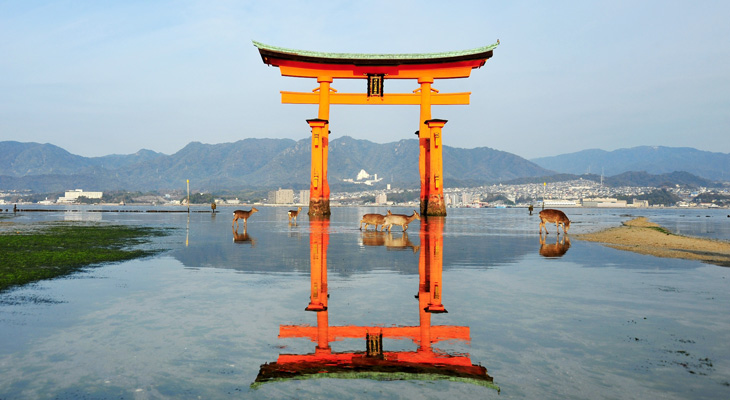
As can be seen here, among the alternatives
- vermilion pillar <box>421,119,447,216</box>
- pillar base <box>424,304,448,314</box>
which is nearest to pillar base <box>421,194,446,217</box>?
vermilion pillar <box>421,119,447,216</box>

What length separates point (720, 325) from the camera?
6.62 metres

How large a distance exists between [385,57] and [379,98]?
12.6 ft

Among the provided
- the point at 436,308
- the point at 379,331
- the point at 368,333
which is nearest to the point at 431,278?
the point at 436,308

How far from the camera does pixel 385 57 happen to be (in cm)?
3950

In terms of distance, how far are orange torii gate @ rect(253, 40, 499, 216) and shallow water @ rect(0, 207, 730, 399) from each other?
29480 millimetres

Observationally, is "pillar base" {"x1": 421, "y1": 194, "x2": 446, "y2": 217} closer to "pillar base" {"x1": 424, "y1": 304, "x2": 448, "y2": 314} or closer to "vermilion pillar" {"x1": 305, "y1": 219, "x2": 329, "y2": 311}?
"vermilion pillar" {"x1": 305, "y1": 219, "x2": 329, "y2": 311}

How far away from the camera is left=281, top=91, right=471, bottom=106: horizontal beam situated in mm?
41359

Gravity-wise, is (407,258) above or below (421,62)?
below

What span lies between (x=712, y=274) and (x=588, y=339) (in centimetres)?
796

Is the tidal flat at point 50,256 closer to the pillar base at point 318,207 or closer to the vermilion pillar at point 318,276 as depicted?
the vermilion pillar at point 318,276

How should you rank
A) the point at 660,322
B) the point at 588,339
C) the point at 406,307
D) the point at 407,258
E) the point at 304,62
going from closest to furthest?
1. the point at 588,339
2. the point at 660,322
3. the point at 406,307
4. the point at 407,258
5. the point at 304,62

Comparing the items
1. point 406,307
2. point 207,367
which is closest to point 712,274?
point 406,307

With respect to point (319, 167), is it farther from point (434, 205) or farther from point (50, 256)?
point (50, 256)

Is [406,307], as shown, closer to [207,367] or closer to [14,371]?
[207,367]
